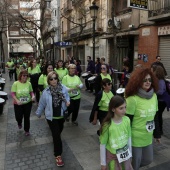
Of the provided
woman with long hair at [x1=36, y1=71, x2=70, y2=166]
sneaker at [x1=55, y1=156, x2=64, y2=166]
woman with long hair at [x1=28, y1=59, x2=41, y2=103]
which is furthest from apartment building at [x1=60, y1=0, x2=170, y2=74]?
sneaker at [x1=55, y1=156, x2=64, y2=166]

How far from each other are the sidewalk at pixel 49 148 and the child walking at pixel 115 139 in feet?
4.47

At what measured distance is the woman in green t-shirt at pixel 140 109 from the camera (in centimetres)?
293

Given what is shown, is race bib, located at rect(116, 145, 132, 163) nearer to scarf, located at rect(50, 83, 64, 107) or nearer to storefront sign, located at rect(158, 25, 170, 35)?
scarf, located at rect(50, 83, 64, 107)

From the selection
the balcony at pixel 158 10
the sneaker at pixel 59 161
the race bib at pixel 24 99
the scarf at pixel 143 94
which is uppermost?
the balcony at pixel 158 10

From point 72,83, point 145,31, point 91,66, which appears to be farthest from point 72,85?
point 145,31

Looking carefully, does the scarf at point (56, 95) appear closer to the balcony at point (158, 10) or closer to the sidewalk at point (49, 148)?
the sidewalk at point (49, 148)

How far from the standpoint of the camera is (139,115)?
9.63ft

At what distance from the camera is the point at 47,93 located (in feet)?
13.5

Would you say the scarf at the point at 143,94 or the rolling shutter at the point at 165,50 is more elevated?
the rolling shutter at the point at 165,50

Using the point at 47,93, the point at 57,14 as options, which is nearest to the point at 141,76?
the point at 47,93

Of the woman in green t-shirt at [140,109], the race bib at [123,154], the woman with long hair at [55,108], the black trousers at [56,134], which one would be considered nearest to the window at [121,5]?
the woman with long hair at [55,108]

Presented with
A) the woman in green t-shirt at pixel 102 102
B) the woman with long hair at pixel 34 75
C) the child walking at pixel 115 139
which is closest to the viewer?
the child walking at pixel 115 139

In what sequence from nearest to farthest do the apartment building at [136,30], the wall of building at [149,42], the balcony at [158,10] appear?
the balcony at [158,10]
the apartment building at [136,30]
the wall of building at [149,42]

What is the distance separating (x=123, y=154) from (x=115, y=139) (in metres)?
0.21
